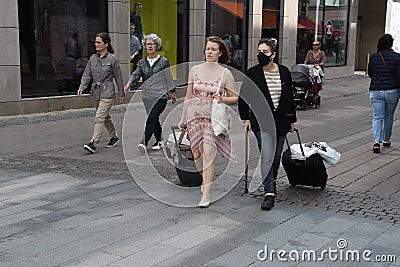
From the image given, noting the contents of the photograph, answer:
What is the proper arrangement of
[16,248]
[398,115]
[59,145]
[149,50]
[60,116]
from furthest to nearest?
[398,115] < [60,116] < [59,145] < [149,50] < [16,248]

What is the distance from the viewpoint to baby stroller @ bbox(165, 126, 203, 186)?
6.25 m

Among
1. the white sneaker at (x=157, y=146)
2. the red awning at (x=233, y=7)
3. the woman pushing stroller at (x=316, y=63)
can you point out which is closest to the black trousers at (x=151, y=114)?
the white sneaker at (x=157, y=146)

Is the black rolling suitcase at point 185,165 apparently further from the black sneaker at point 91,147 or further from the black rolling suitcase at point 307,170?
the black sneaker at point 91,147

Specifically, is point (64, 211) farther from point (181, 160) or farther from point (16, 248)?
point (181, 160)

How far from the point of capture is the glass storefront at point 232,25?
59.2 feet

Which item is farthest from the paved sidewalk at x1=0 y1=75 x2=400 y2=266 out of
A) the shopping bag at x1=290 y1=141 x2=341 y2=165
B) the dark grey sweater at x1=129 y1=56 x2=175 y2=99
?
the dark grey sweater at x1=129 y1=56 x2=175 y2=99

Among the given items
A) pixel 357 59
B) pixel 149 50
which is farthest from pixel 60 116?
pixel 357 59

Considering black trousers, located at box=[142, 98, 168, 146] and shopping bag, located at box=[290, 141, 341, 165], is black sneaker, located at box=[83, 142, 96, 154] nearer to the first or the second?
black trousers, located at box=[142, 98, 168, 146]

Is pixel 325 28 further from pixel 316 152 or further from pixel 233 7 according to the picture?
pixel 316 152

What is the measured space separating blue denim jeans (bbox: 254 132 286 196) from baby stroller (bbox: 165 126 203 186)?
852 millimetres

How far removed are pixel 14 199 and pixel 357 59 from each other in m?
28.1

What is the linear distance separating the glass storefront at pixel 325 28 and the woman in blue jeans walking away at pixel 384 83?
1391 centimetres

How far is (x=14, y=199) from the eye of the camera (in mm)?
6055

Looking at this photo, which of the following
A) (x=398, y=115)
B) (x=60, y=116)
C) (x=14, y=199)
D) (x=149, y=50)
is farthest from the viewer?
(x=398, y=115)
